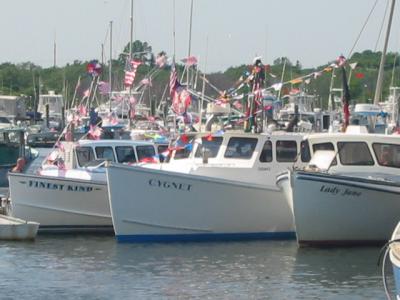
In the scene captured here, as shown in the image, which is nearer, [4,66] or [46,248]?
[46,248]

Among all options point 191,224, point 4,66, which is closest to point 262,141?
point 191,224

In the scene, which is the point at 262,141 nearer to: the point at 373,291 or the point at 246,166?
the point at 246,166

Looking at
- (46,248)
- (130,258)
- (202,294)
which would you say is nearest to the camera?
(202,294)

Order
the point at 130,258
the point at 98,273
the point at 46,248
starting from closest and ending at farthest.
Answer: the point at 98,273, the point at 130,258, the point at 46,248

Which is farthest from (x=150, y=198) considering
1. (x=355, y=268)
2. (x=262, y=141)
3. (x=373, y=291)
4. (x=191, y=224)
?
(x=373, y=291)

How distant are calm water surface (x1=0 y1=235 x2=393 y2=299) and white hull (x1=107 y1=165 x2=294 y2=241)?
420 mm

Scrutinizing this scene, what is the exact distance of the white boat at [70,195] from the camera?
96.5 feet

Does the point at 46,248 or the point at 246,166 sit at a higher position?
the point at 246,166

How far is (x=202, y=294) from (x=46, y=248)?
22.0ft

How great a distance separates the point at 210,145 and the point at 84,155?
12.3 feet

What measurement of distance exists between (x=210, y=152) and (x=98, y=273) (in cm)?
580

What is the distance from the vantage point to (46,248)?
89.9ft

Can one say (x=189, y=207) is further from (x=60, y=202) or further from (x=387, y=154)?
(x=387, y=154)

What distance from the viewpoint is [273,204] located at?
91.2 feet
